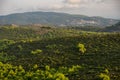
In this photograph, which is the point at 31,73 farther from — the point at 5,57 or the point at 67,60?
the point at 5,57

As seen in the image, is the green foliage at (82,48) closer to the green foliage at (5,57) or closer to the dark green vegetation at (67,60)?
the dark green vegetation at (67,60)

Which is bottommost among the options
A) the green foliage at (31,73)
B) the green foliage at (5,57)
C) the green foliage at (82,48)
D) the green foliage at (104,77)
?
the green foliage at (5,57)

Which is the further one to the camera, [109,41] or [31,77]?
[109,41]

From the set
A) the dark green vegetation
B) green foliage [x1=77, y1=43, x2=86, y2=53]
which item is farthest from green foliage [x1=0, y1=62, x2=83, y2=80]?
green foliage [x1=77, y1=43, x2=86, y2=53]

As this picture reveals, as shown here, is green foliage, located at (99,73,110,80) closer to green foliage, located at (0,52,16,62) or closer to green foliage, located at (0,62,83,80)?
green foliage, located at (0,62,83,80)

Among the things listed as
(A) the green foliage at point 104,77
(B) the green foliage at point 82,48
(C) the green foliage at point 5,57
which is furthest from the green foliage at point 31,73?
(C) the green foliage at point 5,57

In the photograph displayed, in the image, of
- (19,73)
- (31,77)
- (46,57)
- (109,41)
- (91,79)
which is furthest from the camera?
(109,41)

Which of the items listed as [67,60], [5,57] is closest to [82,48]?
[67,60]

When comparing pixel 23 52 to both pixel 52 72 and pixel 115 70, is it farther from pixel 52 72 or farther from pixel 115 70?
pixel 115 70

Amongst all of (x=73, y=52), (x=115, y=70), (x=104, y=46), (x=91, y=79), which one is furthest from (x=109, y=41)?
(x=91, y=79)

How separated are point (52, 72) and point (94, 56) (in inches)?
987

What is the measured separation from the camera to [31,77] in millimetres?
114875

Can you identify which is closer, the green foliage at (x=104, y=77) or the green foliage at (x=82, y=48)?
the green foliage at (x=104, y=77)

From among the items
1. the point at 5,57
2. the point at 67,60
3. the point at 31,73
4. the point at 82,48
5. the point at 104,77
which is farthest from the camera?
the point at 5,57
